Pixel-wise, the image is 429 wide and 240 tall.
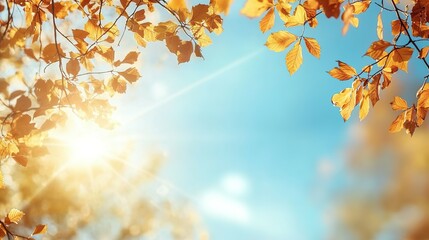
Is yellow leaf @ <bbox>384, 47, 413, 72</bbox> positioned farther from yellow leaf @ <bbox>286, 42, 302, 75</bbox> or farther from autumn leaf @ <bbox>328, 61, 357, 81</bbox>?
yellow leaf @ <bbox>286, 42, 302, 75</bbox>

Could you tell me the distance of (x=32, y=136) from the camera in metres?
1.82

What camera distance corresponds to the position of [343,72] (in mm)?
1337

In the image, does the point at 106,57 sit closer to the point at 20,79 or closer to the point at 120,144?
the point at 20,79

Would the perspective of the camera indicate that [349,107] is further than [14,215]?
No

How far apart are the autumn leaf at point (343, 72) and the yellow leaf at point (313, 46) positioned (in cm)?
9

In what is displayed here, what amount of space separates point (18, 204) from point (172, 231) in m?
4.64

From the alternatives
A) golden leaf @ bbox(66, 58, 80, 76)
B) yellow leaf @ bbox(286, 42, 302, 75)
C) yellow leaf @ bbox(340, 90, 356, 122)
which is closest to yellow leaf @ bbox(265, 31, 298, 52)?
yellow leaf @ bbox(286, 42, 302, 75)

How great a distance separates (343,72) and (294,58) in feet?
0.75

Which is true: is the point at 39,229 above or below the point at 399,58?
below

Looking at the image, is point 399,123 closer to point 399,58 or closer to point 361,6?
point 399,58

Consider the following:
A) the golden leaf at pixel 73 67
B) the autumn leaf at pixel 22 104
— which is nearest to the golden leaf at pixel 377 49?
the golden leaf at pixel 73 67

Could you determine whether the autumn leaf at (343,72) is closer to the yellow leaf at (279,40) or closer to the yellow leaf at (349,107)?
the yellow leaf at (349,107)

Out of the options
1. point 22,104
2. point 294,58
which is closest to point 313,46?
point 294,58

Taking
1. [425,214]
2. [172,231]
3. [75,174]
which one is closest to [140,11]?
[75,174]
